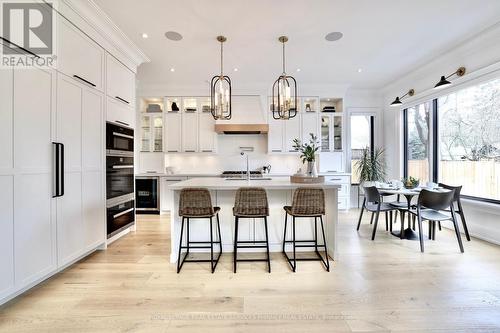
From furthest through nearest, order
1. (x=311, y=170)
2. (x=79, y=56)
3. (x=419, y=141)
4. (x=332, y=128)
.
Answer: (x=332, y=128)
(x=419, y=141)
(x=311, y=170)
(x=79, y=56)

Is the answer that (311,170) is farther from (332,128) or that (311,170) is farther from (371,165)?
(371,165)

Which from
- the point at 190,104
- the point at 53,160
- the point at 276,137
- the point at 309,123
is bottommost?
the point at 53,160

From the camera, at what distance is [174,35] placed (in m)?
3.33

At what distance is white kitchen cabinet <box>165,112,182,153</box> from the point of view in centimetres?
561

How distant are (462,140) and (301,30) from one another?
132 inches

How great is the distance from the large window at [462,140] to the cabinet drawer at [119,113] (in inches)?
219

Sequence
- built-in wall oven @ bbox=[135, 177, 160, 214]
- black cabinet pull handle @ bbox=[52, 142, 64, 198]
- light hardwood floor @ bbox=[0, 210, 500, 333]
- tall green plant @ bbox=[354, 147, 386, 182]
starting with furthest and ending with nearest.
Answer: tall green plant @ bbox=[354, 147, 386, 182] → built-in wall oven @ bbox=[135, 177, 160, 214] → black cabinet pull handle @ bbox=[52, 142, 64, 198] → light hardwood floor @ bbox=[0, 210, 500, 333]

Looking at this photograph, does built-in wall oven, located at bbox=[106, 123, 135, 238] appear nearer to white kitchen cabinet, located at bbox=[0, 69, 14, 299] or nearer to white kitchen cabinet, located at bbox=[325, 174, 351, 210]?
white kitchen cabinet, located at bbox=[0, 69, 14, 299]

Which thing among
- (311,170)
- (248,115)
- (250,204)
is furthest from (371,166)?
(250,204)

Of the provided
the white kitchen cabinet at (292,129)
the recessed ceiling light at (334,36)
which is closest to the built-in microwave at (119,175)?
the white kitchen cabinet at (292,129)

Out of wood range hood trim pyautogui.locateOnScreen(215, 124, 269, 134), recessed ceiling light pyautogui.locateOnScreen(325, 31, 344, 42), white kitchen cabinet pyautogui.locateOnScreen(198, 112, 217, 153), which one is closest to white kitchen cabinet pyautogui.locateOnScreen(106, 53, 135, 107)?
white kitchen cabinet pyautogui.locateOnScreen(198, 112, 217, 153)

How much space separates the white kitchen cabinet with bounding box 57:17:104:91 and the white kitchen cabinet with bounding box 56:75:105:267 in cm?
12

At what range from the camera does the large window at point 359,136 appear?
609cm

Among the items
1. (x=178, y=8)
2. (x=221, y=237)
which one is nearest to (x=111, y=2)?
(x=178, y=8)
